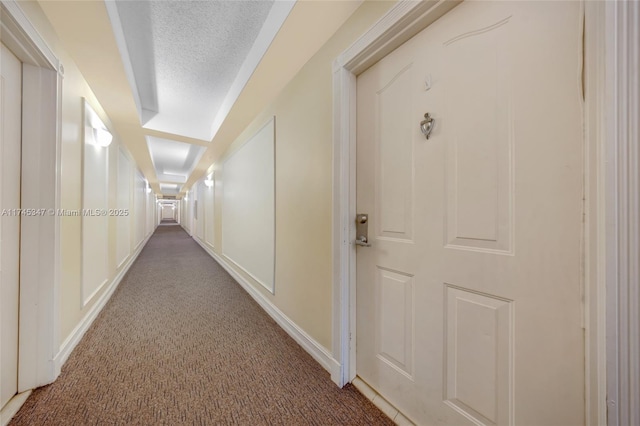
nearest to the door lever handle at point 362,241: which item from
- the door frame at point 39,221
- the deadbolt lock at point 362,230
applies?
the deadbolt lock at point 362,230

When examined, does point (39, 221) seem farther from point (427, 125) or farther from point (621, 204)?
point (621, 204)

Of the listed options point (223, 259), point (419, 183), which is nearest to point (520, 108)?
point (419, 183)

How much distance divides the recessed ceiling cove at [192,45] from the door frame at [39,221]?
0.60 metres

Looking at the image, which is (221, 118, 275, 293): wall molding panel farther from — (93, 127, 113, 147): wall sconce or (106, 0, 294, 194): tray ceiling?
(93, 127, 113, 147): wall sconce

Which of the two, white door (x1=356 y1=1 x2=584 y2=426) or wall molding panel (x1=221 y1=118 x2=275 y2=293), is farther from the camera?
wall molding panel (x1=221 y1=118 x2=275 y2=293)

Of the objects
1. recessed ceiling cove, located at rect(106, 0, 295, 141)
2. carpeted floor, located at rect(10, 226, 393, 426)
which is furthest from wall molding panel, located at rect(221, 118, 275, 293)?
carpeted floor, located at rect(10, 226, 393, 426)

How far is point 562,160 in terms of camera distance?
75cm

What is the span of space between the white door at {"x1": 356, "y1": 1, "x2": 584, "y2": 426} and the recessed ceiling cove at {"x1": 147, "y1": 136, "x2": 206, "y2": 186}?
15.3ft

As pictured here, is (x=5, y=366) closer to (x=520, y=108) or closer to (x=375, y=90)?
(x=375, y=90)

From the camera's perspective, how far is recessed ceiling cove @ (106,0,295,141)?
1637 millimetres

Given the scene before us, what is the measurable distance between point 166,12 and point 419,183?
2213 mm

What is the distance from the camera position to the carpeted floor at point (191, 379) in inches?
47.9

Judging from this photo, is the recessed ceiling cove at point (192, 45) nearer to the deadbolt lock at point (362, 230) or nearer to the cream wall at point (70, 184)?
the cream wall at point (70, 184)

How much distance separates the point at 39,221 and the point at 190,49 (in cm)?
181
